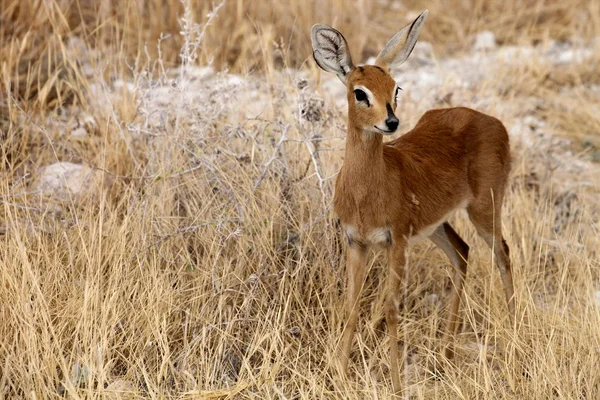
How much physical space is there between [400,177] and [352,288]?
0.51m

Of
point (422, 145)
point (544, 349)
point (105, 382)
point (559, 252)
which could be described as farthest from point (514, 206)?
point (105, 382)

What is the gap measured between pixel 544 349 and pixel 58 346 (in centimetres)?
191

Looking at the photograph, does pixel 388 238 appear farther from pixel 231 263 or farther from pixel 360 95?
pixel 231 263

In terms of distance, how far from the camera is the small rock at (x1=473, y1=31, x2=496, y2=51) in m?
8.12

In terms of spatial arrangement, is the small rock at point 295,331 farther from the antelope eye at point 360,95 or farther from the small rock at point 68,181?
the small rock at point 68,181

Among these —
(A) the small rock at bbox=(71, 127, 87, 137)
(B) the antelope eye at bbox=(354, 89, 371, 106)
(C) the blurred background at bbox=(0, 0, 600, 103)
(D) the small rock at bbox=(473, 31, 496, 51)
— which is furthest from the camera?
(D) the small rock at bbox=(473, 31, 496, 51)

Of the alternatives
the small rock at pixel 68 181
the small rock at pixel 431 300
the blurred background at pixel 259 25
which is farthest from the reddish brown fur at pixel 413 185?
the blurred background at pixel 259 25

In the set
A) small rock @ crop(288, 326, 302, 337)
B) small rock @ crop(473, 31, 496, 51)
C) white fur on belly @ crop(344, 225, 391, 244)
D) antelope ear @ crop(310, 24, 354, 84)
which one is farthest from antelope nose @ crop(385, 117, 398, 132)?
small rock @ crop(473, 31, 496, 51)

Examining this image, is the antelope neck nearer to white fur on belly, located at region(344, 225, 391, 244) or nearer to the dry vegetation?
white fur on belly, located at region(344, 225, 391, 244)

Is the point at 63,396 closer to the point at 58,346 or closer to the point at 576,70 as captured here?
the point at 58,346

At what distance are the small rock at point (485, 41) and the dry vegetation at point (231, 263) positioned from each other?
1.95 metres

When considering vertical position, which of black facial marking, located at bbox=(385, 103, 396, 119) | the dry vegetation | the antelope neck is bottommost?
the dry vegetation

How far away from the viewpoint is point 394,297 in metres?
3.67

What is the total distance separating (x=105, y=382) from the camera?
137 inches
